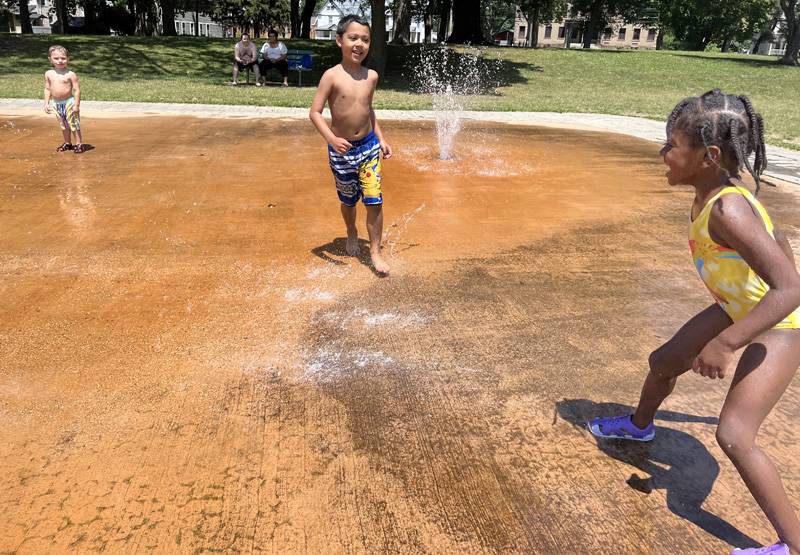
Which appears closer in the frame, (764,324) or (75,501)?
(764,324)

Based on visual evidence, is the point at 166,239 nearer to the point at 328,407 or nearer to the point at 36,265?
the point at 36,265

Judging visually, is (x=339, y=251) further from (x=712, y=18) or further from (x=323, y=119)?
(x=712, y=18)

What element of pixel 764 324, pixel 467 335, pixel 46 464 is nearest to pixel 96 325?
pixel 46 464

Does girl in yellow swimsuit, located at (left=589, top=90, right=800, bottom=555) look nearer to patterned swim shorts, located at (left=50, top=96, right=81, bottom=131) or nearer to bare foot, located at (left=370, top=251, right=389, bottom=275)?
bare foot, located at (left=370, top=251, right=389, bottom=275)

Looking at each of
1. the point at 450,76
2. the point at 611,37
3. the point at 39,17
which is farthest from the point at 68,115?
the point at 611,37

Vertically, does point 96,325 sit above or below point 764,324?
below

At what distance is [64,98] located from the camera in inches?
311

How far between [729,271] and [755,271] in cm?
18

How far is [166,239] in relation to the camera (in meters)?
4.84

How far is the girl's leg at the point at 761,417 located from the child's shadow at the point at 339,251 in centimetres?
269

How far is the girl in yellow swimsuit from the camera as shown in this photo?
1812 millimetres

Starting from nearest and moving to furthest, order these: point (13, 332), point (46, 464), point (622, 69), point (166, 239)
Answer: point (46, 464)
point (13, 332)
point (166, 239)
point (622, 69)

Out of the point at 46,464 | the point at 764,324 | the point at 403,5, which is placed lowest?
the point at 46,464

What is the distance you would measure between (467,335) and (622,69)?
2450 cm
